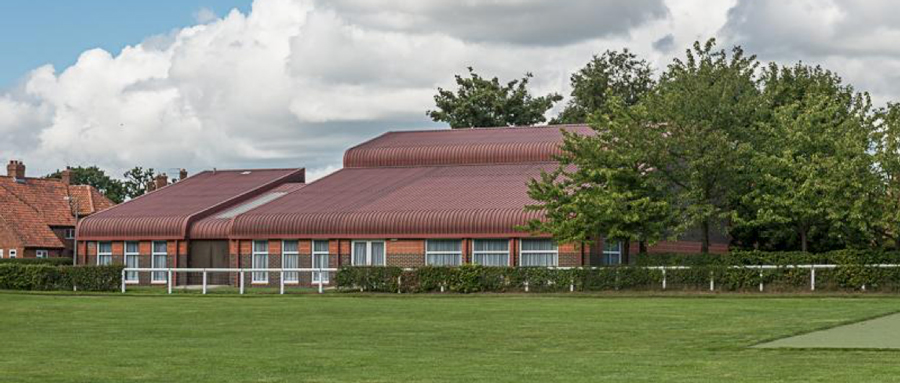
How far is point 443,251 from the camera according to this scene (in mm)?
65000

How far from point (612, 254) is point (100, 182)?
97.4m

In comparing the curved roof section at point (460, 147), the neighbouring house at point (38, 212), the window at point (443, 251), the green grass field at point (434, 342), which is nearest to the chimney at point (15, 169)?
the neighbouring house at point (38, 212)

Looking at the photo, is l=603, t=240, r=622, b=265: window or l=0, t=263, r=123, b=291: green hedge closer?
l=0, t=263, r=123, b=291: green hedge

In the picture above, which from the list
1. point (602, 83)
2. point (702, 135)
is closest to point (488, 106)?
point (602, 83)

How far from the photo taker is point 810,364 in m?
21.0

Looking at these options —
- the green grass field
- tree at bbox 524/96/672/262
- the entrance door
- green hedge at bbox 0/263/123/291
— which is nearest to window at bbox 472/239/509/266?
tree at bbox 524/96/672/262

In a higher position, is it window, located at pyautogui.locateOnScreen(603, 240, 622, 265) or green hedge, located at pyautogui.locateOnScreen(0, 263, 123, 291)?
window, located at pyautogui.locateOnScreen(603, 240, 622, 265)

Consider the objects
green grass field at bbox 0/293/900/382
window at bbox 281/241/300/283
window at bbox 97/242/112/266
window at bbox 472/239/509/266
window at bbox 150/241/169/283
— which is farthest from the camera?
window at bbox 97/242/112/266

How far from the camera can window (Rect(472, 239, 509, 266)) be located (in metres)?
63.7

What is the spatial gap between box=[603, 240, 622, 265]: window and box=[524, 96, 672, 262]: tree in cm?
610

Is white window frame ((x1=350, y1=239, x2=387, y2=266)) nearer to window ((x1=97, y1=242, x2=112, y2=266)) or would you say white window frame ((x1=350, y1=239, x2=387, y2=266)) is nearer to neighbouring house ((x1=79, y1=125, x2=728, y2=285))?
neighbouring house ((x1=79, y1=125, x2=728, y2=285))

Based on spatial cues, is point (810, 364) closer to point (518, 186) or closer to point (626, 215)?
point (626, 215)

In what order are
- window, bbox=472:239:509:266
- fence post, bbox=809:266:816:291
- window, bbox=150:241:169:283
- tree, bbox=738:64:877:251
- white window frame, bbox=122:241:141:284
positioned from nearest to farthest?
fence post, bbox=809:266:816:291
tree, bbox=738:64:877:251
window, bbox=472:239:509:266
window, bbox=150:241:169:283
white window frame, bbox=122:241:141:284

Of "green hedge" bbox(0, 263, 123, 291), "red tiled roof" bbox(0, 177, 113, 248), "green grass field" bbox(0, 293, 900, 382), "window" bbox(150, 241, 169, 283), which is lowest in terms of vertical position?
"green grass field" bbox(0, 293, 900, 382)
